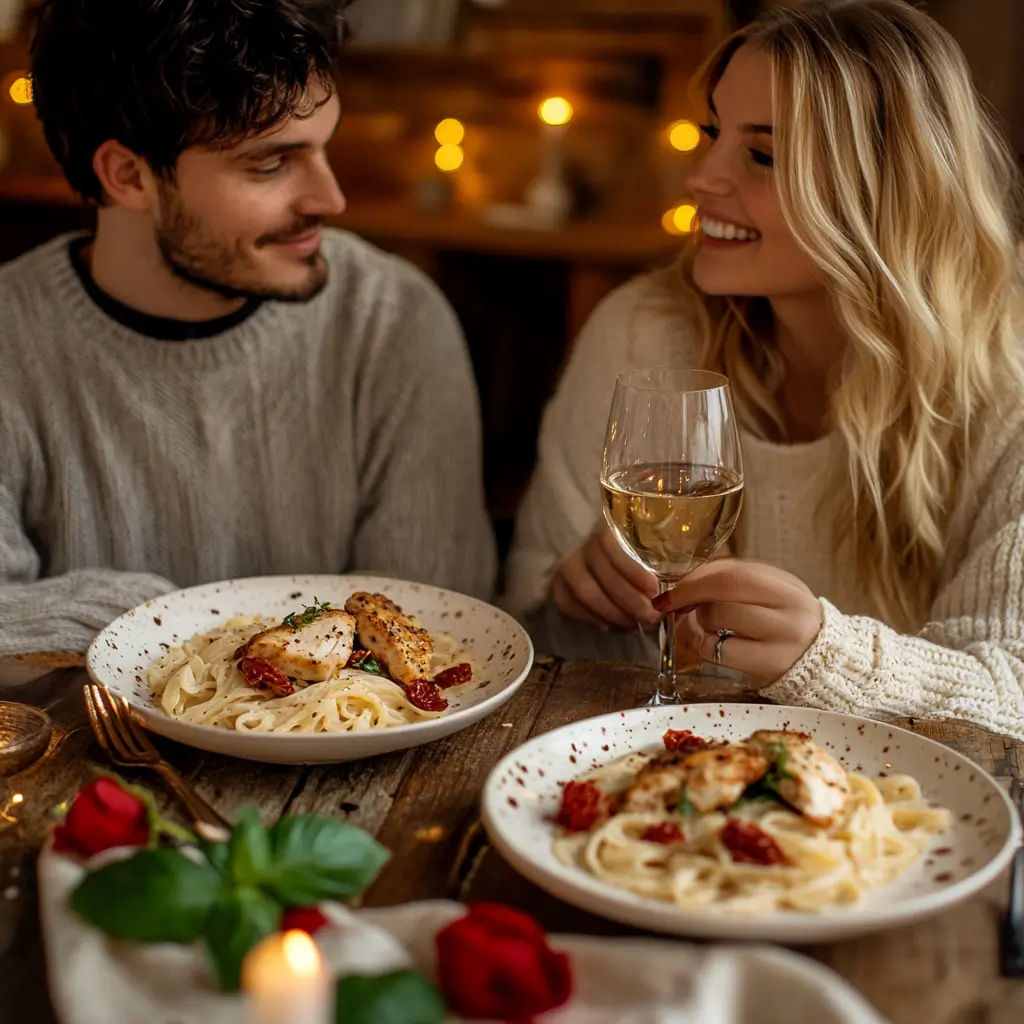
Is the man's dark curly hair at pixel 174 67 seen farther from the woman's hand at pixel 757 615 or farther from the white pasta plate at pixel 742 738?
the white pasta plate at pixel 742 738

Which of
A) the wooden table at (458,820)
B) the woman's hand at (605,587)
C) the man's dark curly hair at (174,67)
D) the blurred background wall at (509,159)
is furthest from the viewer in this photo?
the blurred background wall at (509,159)

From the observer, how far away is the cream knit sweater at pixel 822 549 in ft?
4.51

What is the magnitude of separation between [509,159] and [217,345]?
2.26 meters

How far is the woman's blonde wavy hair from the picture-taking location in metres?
1.73

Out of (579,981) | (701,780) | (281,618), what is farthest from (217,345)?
(579,981)

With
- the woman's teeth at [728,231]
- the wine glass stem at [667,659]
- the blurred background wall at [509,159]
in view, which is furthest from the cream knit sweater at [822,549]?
the blurred background wall at [509,159]

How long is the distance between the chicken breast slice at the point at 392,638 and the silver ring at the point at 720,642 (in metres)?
0.32

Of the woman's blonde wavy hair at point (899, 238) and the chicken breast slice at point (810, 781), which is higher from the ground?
the woman's blonde wavy hair at point (899, 238)

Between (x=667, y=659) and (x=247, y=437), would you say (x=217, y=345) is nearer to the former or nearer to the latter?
(x=247, y=437)

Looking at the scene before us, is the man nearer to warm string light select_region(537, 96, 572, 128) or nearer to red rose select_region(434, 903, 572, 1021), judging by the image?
red rose select_region(434, 903, 572, 1021)

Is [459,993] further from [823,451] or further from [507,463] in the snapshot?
[507,463]

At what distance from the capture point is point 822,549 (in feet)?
6.60

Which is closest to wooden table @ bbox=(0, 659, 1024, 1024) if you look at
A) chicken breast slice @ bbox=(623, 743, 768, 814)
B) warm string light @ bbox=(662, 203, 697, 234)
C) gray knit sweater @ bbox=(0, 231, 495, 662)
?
chicken breast slice @ bbox=(623, 743, 768, 814)

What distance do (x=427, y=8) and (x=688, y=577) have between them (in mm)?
2954
